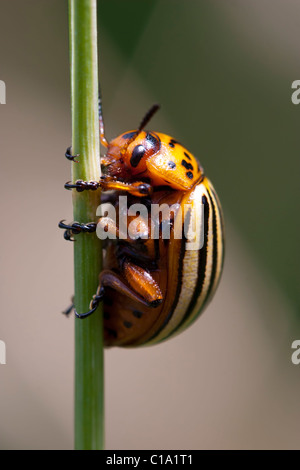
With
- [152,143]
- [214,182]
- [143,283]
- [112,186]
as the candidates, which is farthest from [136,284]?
[214,182]

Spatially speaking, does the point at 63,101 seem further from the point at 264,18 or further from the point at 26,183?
the point at 264,18

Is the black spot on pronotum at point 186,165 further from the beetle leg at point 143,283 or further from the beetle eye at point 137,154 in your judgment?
the beetle leg at point 143,283

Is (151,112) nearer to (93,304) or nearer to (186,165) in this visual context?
(186,165)

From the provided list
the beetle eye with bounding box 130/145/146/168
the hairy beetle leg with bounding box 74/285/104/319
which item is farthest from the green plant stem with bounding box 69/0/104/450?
the beetle eye with bounding box 130/145/146/168

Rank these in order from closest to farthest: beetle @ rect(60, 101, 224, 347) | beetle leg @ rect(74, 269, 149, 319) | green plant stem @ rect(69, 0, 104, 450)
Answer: green plant stem @ rect(69, 0, 104, 450) → beetle leg @ rect(74, 269, 149, 319) → beetle @ rect(60, 101, 224, 347)

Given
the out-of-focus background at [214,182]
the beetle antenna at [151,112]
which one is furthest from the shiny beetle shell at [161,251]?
the out-of-focus background at [214,182]

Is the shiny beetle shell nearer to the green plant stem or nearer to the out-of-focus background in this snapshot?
the green plant stem
